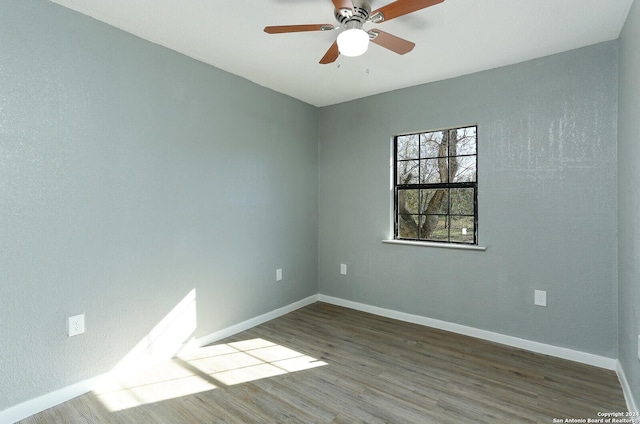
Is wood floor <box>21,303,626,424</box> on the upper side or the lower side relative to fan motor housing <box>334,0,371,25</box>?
lower

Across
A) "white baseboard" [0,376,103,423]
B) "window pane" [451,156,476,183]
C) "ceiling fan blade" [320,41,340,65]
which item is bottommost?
"white baseboard" [0,376,103,423]

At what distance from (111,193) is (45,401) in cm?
132

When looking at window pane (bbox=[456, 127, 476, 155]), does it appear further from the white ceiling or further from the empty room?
the white ceiling

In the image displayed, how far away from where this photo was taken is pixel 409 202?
3.59 meters

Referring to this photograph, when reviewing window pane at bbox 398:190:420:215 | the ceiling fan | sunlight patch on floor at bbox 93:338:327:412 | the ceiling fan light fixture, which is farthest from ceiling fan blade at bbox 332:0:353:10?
sunlight patch on floor at bbox 93:338:327:412

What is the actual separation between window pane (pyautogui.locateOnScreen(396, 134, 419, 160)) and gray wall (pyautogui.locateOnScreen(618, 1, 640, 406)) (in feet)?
5.29

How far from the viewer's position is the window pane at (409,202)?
3.53 m

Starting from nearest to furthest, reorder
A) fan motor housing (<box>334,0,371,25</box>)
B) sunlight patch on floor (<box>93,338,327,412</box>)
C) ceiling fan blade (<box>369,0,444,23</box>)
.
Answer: ceiling fan blade (<box>369,0,444,23</box>) → fan motor housing (<box>334,0,371,25</box>) → sunlight patch on floor (<box>93,338,327,412</box>)

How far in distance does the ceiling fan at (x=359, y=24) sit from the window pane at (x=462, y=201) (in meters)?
1.59

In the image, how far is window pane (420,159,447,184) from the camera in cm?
338

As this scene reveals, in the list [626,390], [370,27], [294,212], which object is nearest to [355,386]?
[626,390]

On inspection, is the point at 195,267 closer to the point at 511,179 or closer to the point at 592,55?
the point at 511,179

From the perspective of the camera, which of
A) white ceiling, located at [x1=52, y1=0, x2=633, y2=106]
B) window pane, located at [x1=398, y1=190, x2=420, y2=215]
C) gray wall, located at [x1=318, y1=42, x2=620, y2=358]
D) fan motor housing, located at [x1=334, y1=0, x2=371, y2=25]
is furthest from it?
window pane, located at [x1=398, y1=190, x2=420, y2=215]

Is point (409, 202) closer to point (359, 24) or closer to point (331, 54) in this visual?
point (331, 54)
